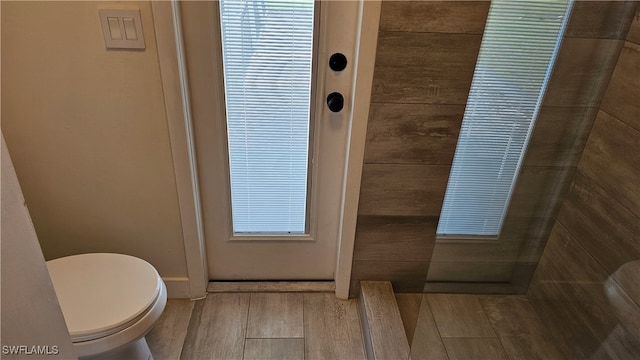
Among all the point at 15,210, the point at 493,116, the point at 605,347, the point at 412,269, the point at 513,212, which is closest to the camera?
the point at 15,210

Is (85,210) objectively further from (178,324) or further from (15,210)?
(15,210)

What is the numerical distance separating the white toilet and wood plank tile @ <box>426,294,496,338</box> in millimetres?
1120

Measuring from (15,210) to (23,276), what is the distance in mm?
100

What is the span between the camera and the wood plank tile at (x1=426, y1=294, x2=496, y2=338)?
1612 millimetres

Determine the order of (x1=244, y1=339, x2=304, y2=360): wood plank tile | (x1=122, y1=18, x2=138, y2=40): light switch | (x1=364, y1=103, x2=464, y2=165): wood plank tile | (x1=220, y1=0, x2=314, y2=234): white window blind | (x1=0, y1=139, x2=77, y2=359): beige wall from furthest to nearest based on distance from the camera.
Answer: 1. (x1=244, y1=339, x2=304, y2=360): wood plank tile
2. (x1=364, y1=103, x2=464, y2=165): wood plank tile
3. (x1=220, y1=0, x2=314, y2=234): white window blind
4. (x1=122, y1=18, x2=138, y2=40): light switch
5. (x1=0, y1=139, x2=77, y2=359): beige wall

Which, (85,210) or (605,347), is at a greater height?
(85,210)

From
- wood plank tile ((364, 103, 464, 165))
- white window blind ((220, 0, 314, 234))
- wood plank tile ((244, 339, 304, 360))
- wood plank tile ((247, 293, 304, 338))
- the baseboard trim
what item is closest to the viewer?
white window blind ((220, 0, 314, 234))

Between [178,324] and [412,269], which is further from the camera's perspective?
[412,269]

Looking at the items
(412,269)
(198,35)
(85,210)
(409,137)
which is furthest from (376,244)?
(85,210)

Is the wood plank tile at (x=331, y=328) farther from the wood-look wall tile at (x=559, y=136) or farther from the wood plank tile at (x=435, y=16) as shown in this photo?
the wood plank tile at (x=435, y=16)

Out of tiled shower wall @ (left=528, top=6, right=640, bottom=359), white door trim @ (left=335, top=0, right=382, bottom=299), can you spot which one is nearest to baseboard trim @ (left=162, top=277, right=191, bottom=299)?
white door trim @ (left=335, top=0, right=382, bottom=299)

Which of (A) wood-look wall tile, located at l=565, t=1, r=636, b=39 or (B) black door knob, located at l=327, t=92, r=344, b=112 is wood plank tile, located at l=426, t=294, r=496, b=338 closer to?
(B) black door knob, located at l=327, t=92, r=344, b=112

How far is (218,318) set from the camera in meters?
1.82

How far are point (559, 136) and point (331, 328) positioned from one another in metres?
1.25
